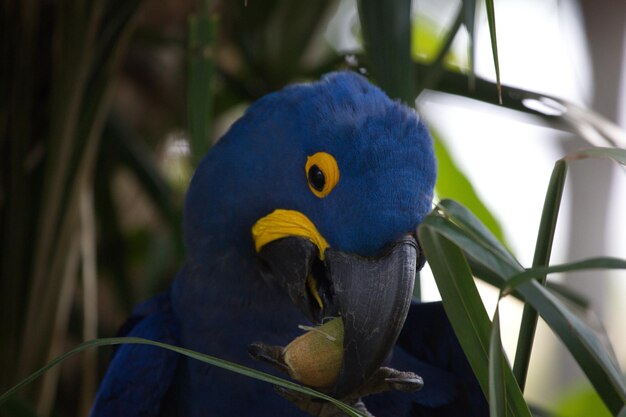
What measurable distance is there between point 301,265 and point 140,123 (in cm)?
112

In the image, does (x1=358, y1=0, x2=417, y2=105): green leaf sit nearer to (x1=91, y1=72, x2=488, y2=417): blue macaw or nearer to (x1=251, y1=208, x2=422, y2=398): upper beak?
(x1=91, y1=72, x2=488, y2=417): blue macaw

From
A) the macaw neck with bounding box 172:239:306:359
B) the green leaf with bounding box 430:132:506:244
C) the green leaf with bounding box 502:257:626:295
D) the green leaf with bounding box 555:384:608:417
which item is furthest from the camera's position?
the green leaf with bounding box 555:384:608:417

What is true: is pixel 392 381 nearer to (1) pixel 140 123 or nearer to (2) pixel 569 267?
(2) pixel 569 267

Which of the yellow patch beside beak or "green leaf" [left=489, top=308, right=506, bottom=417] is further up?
"green leaf" [left=489, top=308, right=506, bottom=417]

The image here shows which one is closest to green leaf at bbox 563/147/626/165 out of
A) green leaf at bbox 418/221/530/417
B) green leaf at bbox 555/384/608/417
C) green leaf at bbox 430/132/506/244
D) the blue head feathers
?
green leaf at bbox 418/221/530/417

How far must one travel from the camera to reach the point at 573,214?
119 inches

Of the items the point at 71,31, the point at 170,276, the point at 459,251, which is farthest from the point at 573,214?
the point at 459,251

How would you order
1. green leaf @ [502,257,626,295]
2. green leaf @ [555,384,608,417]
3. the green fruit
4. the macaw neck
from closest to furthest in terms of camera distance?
green leaf @ [502,257,626,295]
the green fruit
the macaw neck
green leaf @ [555,384,608,417]

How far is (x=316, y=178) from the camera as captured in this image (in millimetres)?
918

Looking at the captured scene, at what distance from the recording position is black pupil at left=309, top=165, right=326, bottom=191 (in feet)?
2.98

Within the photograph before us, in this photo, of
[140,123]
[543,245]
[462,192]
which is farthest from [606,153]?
[140,123]

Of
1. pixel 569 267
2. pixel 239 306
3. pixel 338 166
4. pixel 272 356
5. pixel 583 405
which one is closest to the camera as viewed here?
pixel 569 267

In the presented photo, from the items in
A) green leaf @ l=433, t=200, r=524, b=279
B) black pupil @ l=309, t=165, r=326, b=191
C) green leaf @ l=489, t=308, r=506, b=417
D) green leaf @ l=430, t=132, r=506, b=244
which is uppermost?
green leaf @ l=433, t=200, r=524, b=279

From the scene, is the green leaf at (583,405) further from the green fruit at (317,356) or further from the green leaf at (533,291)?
the green leaf at (533,291)
